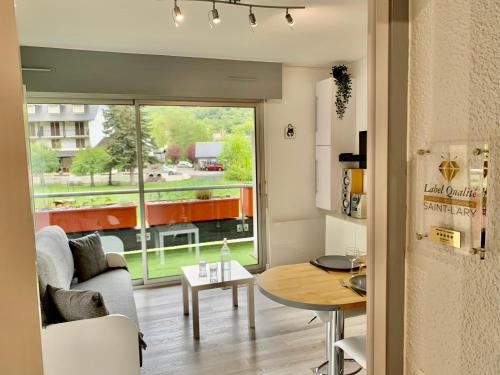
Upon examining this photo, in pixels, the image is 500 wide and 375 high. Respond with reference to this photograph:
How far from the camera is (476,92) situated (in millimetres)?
677

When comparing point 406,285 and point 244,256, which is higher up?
point 406,285

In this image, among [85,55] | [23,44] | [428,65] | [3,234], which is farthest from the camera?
[85,55]

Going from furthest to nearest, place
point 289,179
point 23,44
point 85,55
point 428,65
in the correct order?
point 289,179 → point 85,55 → point 23,44 → point 428,65

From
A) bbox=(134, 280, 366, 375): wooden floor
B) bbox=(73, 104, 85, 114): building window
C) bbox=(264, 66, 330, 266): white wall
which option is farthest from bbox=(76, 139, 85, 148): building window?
bbox=(264, 66, 330, 266): white wall

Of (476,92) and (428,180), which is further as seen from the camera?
(428,180)

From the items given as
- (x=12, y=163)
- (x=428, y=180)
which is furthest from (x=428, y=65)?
(x=12, y=163)

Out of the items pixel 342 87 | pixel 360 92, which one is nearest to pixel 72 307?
pixel 342 87

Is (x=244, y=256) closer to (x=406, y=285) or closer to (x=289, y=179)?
(x=289, y=179)

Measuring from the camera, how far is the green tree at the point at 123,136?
428 centimetres

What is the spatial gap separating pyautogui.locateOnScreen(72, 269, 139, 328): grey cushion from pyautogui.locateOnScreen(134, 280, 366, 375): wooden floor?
0.45 meters

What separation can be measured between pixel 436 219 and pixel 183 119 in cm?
408

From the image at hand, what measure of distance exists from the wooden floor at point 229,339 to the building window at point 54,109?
224 cm

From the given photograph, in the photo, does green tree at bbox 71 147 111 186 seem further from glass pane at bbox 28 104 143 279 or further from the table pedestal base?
the table pedestal base

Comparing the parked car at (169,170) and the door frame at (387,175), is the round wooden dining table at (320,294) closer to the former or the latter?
the door frame at (387,175)
